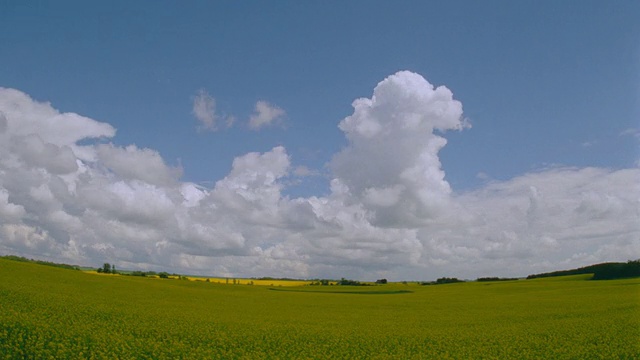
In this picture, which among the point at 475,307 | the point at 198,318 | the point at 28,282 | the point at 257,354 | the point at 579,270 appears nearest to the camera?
the point at 257,354

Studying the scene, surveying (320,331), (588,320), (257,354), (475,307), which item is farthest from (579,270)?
(257,354)

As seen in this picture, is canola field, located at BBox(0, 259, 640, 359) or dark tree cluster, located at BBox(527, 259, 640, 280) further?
dark tree cluster, located at BBox(527, 259, 640, 280)

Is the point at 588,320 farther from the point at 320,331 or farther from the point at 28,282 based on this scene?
the point at 28,282

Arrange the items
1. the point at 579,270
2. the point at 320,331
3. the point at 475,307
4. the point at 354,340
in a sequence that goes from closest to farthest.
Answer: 1. the point at 354,340
2. the point at 320,331
3. the point at 475,307
4. the point at 579,270

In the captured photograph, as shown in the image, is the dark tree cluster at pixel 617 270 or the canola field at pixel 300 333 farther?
the dark tree cluster at pixel 617 270

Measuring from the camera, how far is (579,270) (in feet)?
487

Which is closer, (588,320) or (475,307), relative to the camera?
(588,320)

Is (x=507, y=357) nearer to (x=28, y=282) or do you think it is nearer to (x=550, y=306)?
(x=550, y=306)

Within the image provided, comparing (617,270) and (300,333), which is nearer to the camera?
(300,333)

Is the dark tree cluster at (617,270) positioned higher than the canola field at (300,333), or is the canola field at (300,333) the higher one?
the dark tree cluster at (617,270)

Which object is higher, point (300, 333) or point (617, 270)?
point (617, 270)

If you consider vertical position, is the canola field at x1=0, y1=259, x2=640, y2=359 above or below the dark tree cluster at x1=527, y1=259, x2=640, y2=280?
below

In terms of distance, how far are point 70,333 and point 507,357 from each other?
2689 centimetres

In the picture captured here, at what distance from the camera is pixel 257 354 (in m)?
27.5
